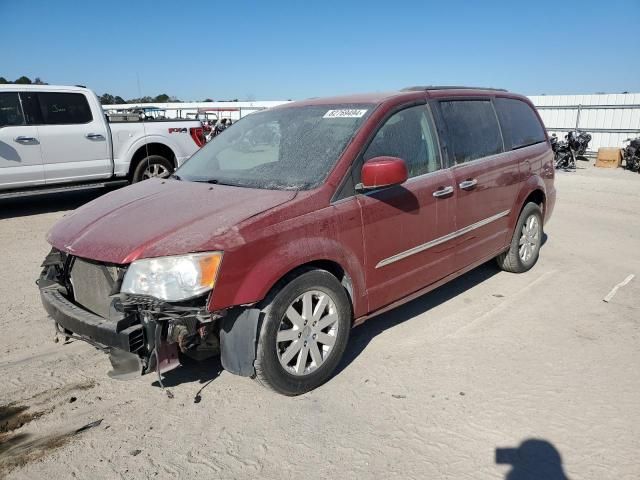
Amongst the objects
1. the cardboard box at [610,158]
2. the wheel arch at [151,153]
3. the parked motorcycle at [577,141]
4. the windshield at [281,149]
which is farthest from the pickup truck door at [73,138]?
the cardboard box at [610,158]

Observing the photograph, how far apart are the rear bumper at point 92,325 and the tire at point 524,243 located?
12.8ft

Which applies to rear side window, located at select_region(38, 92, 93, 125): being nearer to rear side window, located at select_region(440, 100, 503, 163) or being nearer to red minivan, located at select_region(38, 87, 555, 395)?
red minivan, located at select_region(38, 87, 555, 395)

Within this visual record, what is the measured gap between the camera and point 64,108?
8.31 meters

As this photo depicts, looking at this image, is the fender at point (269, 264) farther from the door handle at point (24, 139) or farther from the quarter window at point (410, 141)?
the door handle at point (24, 139)

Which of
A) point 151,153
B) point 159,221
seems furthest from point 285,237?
point 151,153

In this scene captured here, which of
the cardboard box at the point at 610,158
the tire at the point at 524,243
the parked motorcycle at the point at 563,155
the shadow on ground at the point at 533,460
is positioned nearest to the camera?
the shadow on ground at the point at 533,460

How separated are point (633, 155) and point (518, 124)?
12042mm

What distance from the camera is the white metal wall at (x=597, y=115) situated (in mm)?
17406

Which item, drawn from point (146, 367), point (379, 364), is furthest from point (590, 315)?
point (146, 367)

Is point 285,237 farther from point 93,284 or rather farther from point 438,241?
point 438,241

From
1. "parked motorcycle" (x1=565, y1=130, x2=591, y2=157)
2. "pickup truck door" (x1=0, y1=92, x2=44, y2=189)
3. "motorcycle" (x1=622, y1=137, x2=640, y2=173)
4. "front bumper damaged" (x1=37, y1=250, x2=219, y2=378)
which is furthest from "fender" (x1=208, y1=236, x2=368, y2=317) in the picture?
"motorcycle" (x1=622, y1=137, x2=640, y2=173)

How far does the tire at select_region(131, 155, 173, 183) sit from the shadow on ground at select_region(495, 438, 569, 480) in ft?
25.5

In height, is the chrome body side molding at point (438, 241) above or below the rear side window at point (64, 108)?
below

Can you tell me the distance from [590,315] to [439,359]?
5.53 ft
